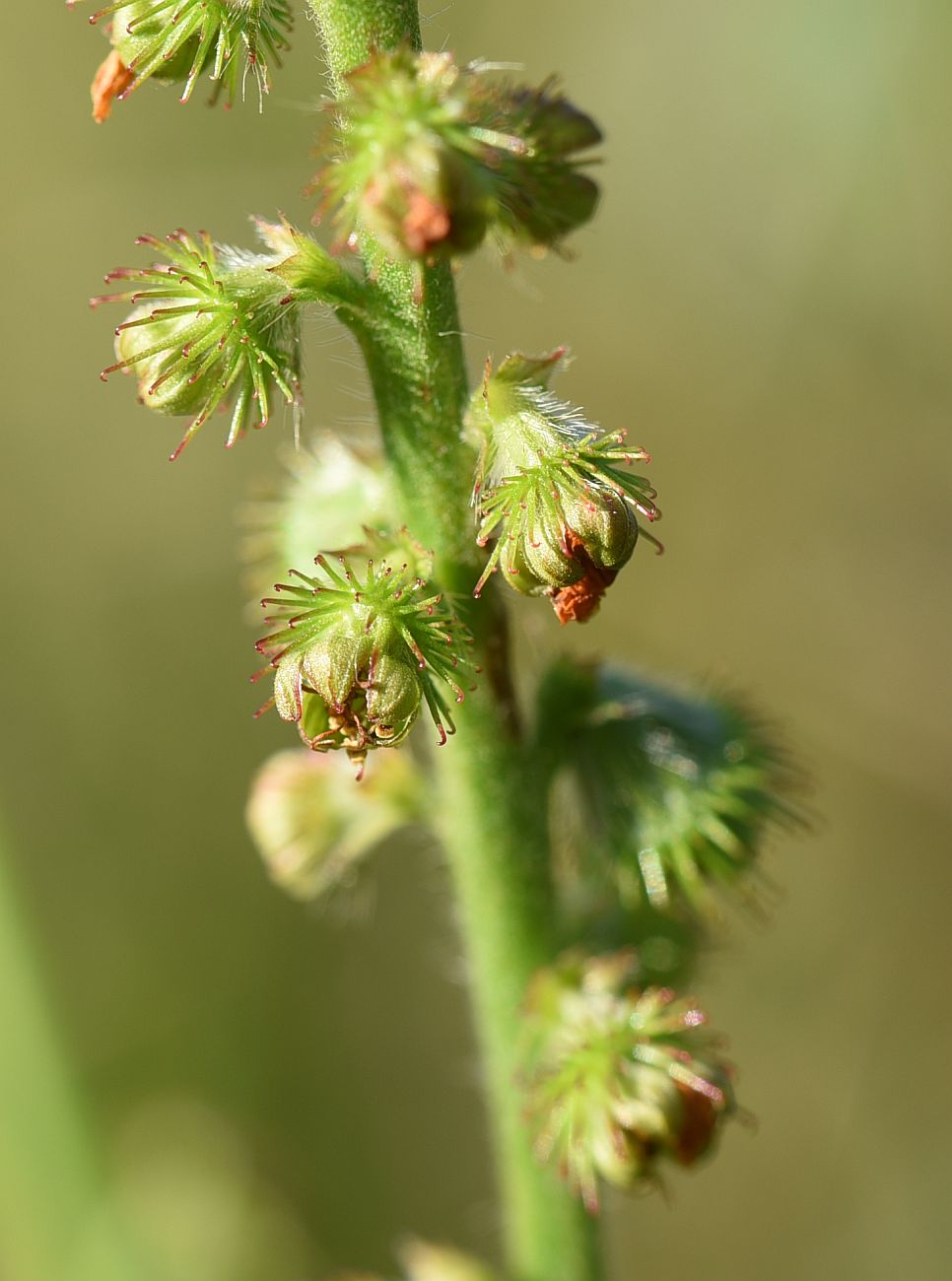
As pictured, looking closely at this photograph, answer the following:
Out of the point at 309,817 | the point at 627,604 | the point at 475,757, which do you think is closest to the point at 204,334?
the point at 475,757

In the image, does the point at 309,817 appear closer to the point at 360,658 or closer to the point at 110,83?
the point at 360,658

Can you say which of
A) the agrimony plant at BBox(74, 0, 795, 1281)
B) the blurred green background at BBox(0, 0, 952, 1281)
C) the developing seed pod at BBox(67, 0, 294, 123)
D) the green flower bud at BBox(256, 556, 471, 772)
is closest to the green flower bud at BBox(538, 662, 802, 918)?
the agrimony plant at BBox(74, 0, 795, 1281)

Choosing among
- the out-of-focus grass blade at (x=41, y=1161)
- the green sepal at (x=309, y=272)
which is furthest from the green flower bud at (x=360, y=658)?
the out-of-focus grass blade at (x=41, y=1161)

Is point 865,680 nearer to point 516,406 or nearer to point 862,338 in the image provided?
point 862,338

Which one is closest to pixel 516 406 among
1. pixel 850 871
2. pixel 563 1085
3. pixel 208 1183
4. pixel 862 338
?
pixel 563 1085

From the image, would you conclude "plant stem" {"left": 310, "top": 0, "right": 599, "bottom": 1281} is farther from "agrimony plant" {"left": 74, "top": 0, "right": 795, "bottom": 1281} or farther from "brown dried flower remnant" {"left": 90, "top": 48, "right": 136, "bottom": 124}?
"brown dried flower remnant" {"left": 90, "top": 48, "right": 136, "bottom": 124}
